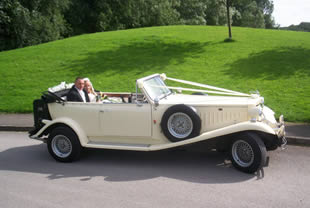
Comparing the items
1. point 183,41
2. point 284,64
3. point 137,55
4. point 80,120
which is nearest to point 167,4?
point 183,41

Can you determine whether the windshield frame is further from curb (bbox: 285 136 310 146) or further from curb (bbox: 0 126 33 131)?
curb (bbox: 0 126 33 131)

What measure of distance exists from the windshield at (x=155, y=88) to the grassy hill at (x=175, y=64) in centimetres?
441

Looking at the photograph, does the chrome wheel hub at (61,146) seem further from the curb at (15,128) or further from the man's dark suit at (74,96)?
the curb at (15,128)

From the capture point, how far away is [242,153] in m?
5.99

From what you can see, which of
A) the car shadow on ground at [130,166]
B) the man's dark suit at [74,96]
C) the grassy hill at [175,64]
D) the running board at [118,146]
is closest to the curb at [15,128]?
the grassy hill at [175,64]

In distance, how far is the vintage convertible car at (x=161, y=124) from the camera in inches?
234

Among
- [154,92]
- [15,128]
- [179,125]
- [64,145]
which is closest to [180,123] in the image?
[179,125]

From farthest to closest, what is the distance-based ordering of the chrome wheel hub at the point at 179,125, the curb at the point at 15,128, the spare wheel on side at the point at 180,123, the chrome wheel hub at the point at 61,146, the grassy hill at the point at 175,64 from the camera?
the grassy hill at the point at 175,64 < the curb at the point at 15,128 < the chrome wheel hub at the point at 61,146 < the chrome wheel hub at the point at 179,125 < the spare wheel on side at the point at 180,123

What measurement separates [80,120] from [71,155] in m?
0.76

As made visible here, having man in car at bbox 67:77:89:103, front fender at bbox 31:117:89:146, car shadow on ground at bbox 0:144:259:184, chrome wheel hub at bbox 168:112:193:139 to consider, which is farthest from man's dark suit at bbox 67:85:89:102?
chrome wheel hub at bbox 168:112:193:139

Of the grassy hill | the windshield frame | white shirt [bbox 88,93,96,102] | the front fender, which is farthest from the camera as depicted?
the grassy hill

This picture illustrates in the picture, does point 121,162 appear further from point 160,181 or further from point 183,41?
point 183,41

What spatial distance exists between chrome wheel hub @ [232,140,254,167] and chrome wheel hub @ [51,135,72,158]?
3.38 metres

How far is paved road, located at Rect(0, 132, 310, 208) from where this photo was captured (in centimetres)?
502
